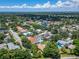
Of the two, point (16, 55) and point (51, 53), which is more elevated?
point (16, 55)

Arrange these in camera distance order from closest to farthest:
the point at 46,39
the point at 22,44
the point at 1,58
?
the point at 1,58, the point at 22,44, the point at 46,39

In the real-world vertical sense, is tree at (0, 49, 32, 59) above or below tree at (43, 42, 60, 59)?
above

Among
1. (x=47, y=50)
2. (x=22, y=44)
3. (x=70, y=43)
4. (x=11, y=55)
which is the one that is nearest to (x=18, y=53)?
(x=11, y=55)

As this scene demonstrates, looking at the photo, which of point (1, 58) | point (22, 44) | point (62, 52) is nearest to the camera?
point (1, 58)

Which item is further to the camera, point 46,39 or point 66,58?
point 46,39

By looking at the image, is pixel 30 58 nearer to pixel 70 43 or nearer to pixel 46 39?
pixel 70 43

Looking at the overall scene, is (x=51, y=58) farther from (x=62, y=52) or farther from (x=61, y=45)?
(x=61, y=45)

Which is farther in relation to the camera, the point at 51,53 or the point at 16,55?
the point at 51,53

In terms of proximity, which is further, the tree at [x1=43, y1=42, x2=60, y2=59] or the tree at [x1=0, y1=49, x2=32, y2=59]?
the tree at [x1=43, y1=42, x2=60, y2=59]

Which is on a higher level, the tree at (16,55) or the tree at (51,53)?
the tree at (16,55)

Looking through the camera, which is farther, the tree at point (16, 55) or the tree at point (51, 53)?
the tree at point (51, 53)
